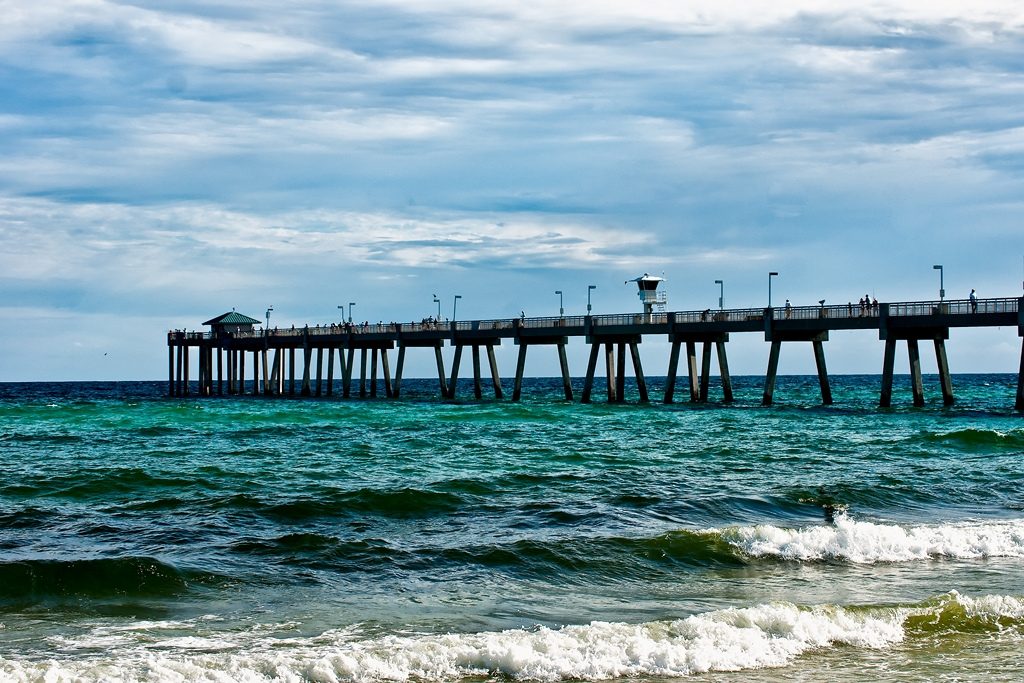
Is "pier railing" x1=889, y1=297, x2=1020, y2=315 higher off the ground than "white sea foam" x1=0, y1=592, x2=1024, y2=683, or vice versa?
"pier railing" x1=889, y1=297, x2=1020, y2=315

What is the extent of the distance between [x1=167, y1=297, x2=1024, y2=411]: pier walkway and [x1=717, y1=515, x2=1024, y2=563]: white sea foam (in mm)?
28240

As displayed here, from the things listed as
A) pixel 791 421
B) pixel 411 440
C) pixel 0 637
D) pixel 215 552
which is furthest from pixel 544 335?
pixel 0 637

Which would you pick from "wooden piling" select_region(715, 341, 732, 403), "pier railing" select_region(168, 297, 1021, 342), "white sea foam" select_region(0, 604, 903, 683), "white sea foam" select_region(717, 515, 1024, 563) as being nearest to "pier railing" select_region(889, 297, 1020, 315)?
"pier railing" select_region(168, 297, 1021, 342)

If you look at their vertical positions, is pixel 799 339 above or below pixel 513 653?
above

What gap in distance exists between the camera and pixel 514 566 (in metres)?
15.9

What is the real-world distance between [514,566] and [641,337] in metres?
43.7

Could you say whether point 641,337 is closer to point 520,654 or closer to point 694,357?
point 694,357

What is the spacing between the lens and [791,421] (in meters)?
44.0

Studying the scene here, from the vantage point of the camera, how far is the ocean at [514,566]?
1170 centimetres

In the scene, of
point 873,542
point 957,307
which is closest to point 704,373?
point 957,307

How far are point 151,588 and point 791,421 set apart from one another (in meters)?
33.3

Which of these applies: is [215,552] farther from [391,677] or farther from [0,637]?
[391,677]

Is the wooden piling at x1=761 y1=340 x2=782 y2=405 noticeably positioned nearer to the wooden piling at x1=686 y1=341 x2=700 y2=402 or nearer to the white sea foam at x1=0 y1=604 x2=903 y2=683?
the wooden piling at x1=686 y1=341 x2=700 y2=402

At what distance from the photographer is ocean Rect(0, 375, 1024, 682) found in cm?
1170
